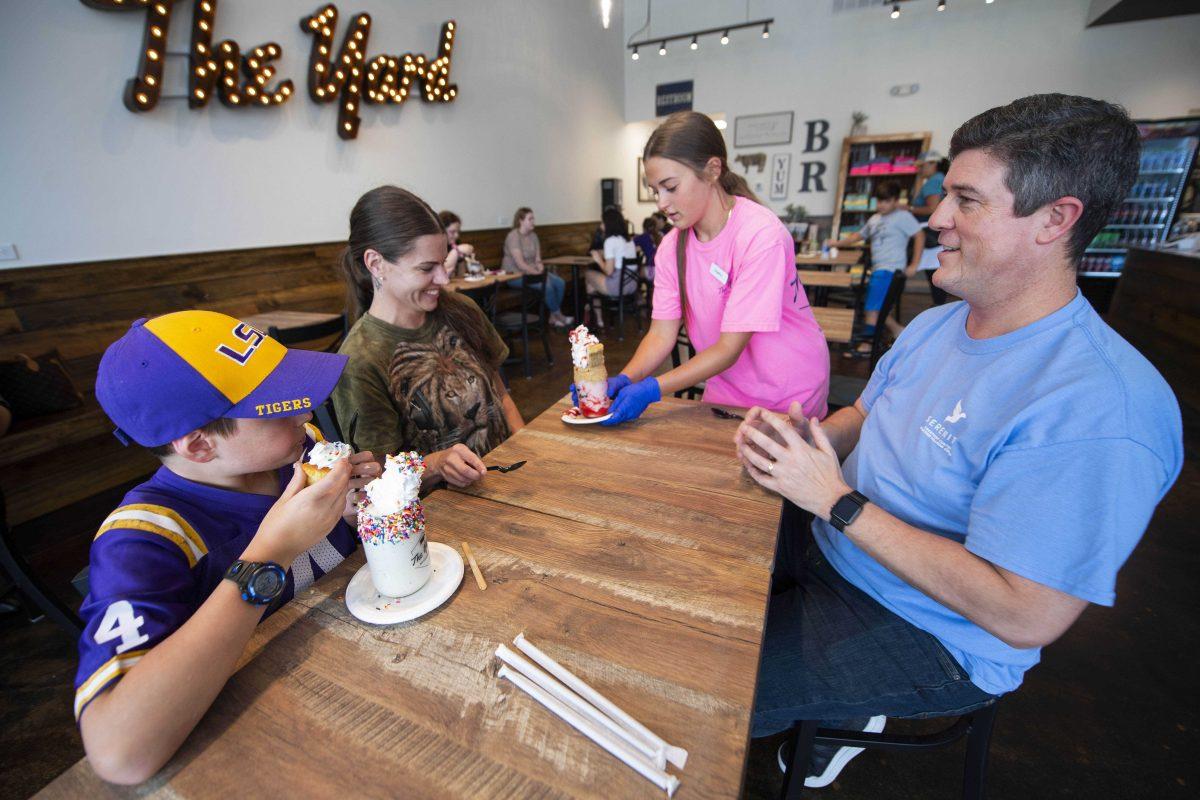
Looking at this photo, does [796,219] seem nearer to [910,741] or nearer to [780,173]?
[780,173]

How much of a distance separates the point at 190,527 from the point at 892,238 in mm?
5609

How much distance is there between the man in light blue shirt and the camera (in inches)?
29.3

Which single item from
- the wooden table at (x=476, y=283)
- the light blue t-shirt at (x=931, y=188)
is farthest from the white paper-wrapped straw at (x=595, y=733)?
the light blue t-shirt at (x=931, y=188)

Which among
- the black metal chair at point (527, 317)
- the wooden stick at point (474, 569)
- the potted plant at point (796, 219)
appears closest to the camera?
the wooden stick at point (474, 569)

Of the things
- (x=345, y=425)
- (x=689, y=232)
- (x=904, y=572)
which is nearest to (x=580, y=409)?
(x=345, y=425)

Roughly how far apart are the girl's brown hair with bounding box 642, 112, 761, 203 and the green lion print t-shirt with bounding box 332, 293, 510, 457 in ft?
2.81

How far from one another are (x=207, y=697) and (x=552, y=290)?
234 inches

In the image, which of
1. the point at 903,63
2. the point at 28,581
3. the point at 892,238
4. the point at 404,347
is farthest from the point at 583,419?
the point at 903,63

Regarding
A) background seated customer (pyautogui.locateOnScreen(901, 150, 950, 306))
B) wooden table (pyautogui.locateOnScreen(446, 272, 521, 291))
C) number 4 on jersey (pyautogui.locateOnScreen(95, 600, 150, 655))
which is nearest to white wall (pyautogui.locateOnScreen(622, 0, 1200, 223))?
background seated customer (pyautogui.locateOnScreen(901, 150, 950, 306))

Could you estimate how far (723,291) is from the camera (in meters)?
1.73

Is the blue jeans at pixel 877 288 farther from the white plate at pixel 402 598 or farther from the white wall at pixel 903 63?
the white wall at pixel 903 63

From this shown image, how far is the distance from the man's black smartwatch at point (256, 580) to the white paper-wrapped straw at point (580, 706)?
0.31m

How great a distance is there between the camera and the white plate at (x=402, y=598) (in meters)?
0.77

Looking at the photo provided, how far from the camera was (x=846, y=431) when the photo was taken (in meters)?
1.36
